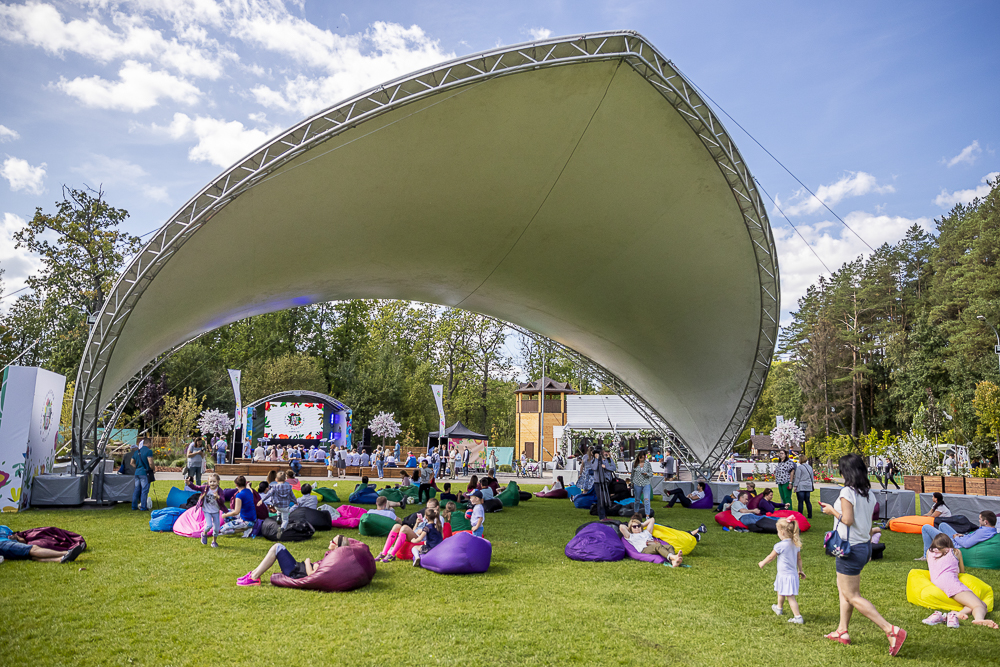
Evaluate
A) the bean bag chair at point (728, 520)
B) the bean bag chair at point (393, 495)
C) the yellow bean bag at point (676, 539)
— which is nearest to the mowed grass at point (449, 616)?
the yellow bean bag at point (676, 539)

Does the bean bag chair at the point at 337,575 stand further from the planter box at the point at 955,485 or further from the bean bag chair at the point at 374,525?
the planter box at the point at 955,485

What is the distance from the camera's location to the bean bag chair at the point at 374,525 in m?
10.2

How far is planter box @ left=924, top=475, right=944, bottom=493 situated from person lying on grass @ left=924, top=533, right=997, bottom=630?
13.1m

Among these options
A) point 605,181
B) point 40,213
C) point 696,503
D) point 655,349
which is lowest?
point 696,503

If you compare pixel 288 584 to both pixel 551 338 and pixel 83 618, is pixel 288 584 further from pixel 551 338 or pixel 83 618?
pixel 551 338

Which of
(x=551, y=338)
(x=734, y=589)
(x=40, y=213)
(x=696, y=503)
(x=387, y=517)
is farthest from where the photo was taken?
(x=40, y=213)

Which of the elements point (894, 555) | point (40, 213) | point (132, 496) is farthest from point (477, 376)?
point (894, 555)

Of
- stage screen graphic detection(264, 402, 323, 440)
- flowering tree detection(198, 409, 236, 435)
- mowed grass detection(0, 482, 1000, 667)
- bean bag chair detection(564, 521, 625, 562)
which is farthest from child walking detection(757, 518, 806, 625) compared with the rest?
flowering tree detection(198, 409, 236, 435)

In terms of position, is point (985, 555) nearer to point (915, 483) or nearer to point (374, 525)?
point (374, 525)

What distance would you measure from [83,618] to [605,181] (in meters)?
10.1

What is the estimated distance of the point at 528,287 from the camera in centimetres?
1642

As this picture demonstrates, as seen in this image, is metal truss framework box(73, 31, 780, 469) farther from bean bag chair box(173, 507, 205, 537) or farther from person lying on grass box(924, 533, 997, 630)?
person lying on grass box(924, 533, 997, 630)

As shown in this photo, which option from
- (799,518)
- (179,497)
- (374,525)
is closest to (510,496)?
(374,525)

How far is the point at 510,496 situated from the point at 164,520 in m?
7.92
